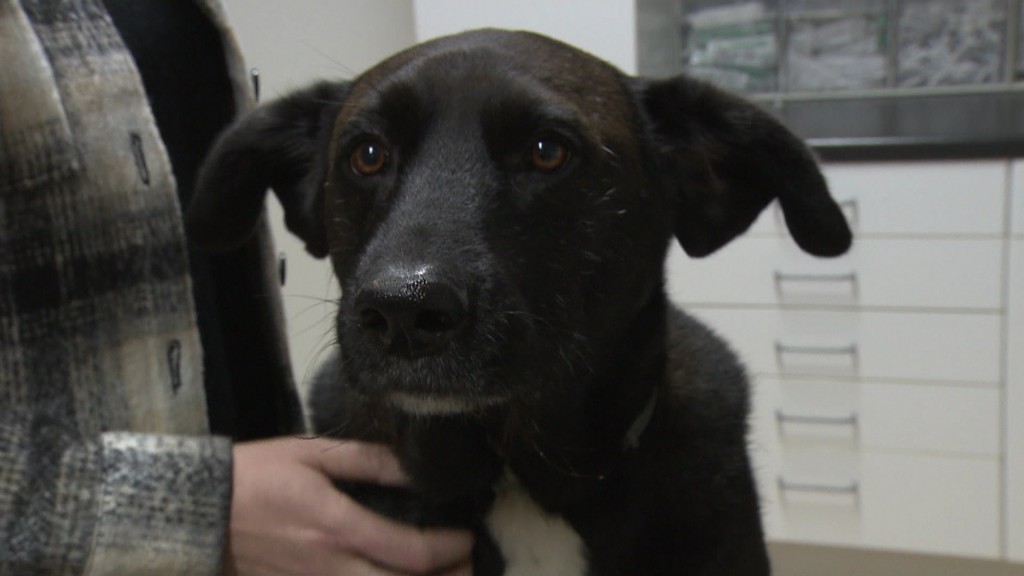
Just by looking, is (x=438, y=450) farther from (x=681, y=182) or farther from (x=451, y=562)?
(x=681, y=182)

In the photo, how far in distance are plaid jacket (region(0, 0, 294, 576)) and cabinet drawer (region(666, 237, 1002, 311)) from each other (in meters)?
1.20

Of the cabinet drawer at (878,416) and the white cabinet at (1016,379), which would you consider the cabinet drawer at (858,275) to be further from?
the cabinet drawer at (878,416)

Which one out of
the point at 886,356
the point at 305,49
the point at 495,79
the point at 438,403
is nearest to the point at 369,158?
the point at 495,79

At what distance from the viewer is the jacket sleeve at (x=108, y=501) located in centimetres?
66

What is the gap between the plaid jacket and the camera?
2.23ft

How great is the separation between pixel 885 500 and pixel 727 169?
1.39 m

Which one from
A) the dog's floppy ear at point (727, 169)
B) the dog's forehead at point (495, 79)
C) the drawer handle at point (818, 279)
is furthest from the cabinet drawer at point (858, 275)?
the dog's forehead at point (495, 79)

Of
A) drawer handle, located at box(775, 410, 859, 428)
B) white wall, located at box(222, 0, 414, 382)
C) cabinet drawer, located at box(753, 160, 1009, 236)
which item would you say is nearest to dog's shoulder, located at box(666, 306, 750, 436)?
white wall, located at box(222, 0, 414, 382)

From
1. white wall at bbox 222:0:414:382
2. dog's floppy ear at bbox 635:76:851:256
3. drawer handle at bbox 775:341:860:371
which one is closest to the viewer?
dog's floppy ear at bbox 635:76:851:256

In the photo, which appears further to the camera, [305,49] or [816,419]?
[816,419]

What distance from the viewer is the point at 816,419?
6.82 feet

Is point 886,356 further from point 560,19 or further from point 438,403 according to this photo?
point 438,403

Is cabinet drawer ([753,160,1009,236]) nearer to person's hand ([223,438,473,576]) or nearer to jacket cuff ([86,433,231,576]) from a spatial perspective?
person's hand ([223,438,473,576])

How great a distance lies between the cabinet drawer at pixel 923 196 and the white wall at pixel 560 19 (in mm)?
526
